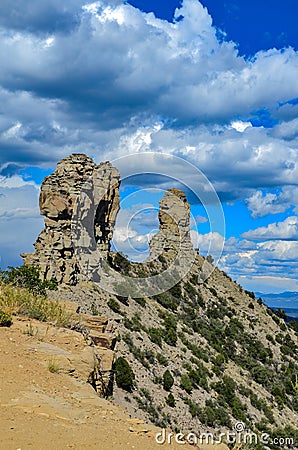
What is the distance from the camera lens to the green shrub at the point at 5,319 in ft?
34.4

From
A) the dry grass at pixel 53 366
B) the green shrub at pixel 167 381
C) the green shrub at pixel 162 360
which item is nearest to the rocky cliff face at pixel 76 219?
the green shrub at pixel 162 360

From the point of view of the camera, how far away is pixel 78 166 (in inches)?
1604

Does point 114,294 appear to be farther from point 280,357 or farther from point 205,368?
point 280,357

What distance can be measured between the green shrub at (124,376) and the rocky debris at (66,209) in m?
10.9

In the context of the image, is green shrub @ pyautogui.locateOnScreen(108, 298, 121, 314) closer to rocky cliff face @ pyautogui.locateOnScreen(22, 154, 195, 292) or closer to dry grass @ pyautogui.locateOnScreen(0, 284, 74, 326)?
rocky cliff face @ pyautogui.locateOnScreen(22, 154, 195, 292)

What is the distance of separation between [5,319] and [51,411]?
424 centimetres

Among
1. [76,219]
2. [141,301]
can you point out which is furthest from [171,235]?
[76,219]

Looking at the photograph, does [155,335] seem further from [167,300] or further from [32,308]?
[32,308]

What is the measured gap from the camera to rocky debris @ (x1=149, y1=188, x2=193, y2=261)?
63312 millimetres

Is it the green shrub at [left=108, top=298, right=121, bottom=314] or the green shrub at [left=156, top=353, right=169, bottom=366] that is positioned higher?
the green shrub at [left=108, top=298, right=121, bottom=314]

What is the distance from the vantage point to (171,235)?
63.3m

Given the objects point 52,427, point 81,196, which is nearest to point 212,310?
point 81,196

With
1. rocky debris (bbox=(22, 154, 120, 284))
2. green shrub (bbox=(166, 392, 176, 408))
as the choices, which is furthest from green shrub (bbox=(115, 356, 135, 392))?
rocky debris (bbox=(22, 154, 120, 284))

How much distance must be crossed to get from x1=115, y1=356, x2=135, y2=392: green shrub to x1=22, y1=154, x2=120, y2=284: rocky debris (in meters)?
10.9
